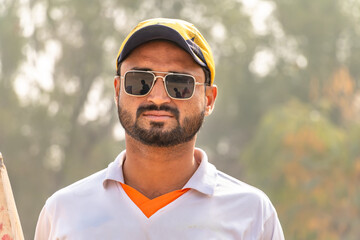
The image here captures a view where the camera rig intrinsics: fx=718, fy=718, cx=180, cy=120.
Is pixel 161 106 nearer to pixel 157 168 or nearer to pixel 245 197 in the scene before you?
pixel 157 168

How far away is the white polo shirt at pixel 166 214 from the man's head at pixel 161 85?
0.56 ft

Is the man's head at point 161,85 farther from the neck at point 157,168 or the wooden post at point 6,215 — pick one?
the wooden post at point 6,215

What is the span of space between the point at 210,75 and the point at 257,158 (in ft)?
55.2

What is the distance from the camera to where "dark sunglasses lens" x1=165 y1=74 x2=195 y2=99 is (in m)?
2.24

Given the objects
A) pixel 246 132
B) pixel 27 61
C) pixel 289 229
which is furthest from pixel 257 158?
pixel 27 61

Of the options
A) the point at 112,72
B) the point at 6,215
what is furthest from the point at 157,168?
the point at 112,72

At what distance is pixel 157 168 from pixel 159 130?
16 centimetres

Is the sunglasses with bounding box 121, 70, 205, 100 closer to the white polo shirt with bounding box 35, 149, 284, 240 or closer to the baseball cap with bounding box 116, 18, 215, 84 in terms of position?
the baseball cap with bounding box 116, 18, 215, 84

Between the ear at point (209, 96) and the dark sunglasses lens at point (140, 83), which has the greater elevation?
the dark sunglasses lens at point (140, 83)

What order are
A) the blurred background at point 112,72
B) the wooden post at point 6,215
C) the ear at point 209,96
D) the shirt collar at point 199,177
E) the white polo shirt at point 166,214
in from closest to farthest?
the wooden post at point 6,215 < the white polo shirt at point 166,214 < the shirt collar at point 199,177 < the ear at point 209,96 < the blurred background at point 112,72

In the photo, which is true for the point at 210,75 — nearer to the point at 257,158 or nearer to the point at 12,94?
the point at 257,158

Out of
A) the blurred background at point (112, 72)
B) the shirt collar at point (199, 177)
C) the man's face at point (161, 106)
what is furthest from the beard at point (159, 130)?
the blurred background at point (112, 72)

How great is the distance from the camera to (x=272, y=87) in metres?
22.9

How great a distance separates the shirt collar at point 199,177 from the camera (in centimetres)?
224
